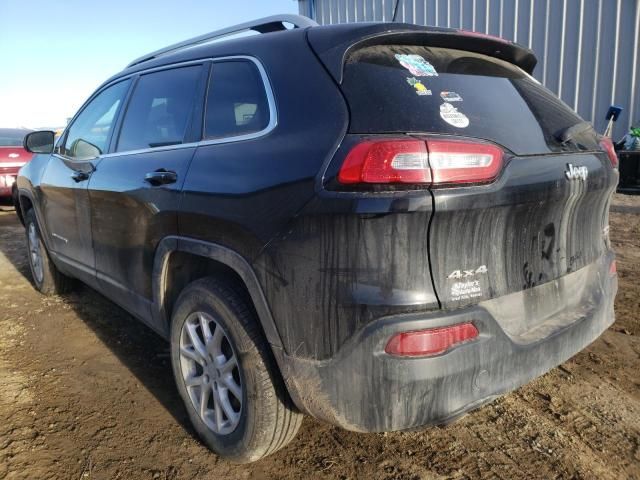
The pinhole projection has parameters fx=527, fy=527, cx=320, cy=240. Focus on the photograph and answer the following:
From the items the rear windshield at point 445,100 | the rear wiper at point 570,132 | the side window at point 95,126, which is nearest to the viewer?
the rear windshield at point 445,100

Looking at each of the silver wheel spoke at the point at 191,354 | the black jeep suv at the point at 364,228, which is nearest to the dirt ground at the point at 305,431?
the black jeep suv at the point at 364,228

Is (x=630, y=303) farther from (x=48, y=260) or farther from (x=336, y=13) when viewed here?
(x=336, y=13)

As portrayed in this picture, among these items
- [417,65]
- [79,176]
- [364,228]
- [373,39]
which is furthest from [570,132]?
[79,176]

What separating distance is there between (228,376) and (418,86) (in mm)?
1438

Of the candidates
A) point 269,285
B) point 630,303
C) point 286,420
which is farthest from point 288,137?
point 630,303

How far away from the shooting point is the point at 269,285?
199cm

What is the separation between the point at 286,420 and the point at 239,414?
23 centimetres

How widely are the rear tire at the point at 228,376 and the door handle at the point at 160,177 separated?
524mm

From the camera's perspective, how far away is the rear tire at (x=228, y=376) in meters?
2.12

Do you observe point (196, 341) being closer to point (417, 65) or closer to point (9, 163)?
point (417, 65)

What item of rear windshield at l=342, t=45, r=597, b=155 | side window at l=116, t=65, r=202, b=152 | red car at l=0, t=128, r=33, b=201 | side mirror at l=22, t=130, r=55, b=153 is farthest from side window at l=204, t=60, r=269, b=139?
red car at l=0, t=128, r=33, b=201

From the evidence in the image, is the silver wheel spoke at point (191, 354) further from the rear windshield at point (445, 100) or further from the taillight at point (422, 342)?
the rear windshield at point (445, 100)

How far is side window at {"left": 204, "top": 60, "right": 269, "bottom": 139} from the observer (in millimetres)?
2234

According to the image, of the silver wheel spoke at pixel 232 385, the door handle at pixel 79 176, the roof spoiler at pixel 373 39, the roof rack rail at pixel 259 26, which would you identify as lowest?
the silver wheel spoke at pixel 232 385
